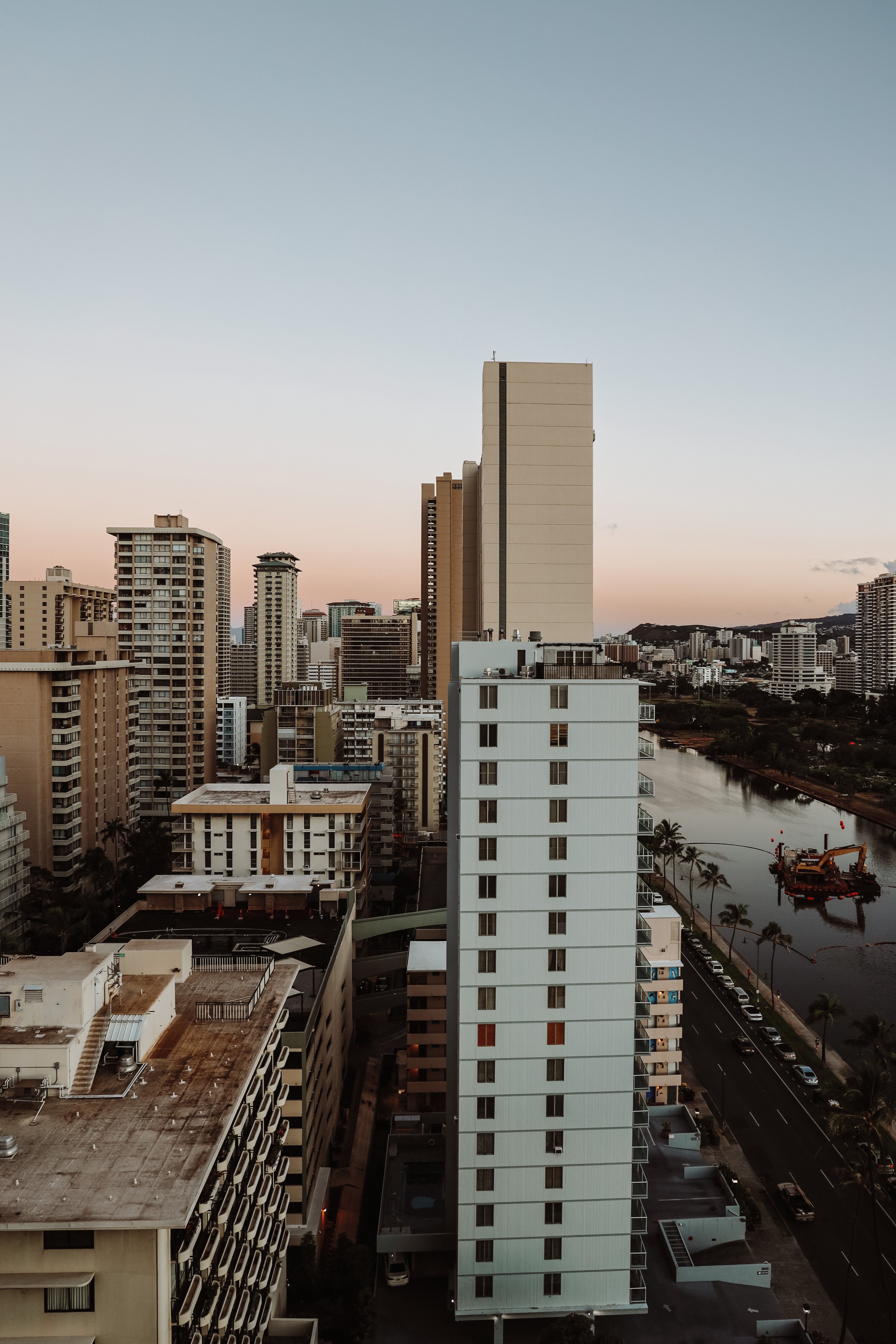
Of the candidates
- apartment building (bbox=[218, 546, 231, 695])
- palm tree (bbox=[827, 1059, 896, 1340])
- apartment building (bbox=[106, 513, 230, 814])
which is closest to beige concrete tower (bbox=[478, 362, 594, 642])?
palm tree (bbox=[827, 1059, 896, 1340])

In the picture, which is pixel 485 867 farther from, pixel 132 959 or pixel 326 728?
pixel 326 728

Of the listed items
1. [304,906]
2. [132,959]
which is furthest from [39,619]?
[132,959]

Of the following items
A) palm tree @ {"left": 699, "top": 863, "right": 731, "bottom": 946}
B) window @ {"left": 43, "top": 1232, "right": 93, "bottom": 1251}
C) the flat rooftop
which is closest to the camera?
the flat rooftop

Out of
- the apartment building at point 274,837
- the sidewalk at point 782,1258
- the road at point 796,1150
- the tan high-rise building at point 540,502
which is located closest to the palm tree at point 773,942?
the road at point 796,1150

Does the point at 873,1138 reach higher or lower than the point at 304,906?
lower

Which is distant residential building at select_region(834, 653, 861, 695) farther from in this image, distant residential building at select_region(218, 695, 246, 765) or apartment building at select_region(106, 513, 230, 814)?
apartment building at select_region(106, 513, 230, 814)

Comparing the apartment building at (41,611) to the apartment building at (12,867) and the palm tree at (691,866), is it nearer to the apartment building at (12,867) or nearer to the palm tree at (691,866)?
the apartment building at (12,867)

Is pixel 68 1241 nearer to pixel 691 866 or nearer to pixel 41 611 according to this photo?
pixel 691 866
